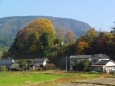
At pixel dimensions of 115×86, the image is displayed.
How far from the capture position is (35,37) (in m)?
61.1

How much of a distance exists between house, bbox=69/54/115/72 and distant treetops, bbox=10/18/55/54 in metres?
8.23

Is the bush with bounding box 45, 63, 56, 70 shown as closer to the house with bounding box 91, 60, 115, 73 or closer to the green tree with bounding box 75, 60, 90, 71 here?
the green tree with bounding box 75, 60, 90, 71

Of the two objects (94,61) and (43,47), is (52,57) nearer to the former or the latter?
(43,47)

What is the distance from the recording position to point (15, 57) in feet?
208

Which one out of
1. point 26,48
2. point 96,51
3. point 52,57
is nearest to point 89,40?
point 96,51

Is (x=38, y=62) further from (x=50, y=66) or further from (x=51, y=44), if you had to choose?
(x=51, y=44)

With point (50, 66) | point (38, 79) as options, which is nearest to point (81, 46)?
point (50, 66)

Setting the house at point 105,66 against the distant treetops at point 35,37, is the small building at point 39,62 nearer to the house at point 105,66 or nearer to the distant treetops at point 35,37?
the distant treetops at point 35,37

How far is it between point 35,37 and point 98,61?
50.8 feet

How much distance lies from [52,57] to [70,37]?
2132 cm

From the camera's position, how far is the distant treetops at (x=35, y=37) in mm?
60375

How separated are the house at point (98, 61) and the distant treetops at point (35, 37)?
8229 millimetres

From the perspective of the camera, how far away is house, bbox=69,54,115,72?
49013 mm

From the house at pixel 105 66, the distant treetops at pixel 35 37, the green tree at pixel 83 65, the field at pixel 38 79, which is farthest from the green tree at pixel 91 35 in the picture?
the field at pixel 38 79
